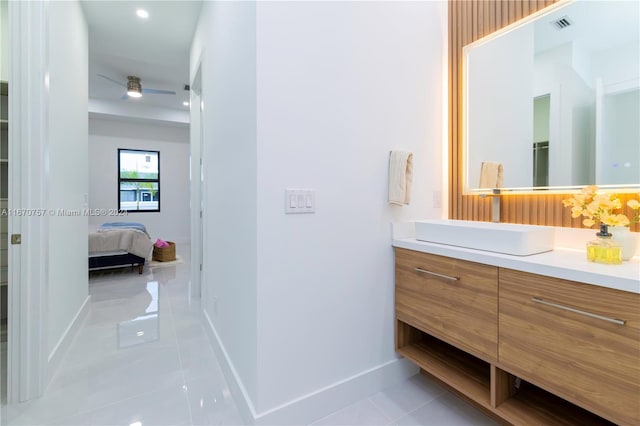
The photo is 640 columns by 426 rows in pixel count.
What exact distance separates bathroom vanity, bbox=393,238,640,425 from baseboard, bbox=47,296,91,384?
87.0 inches

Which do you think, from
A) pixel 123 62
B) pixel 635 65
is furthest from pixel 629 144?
pixel 123 62

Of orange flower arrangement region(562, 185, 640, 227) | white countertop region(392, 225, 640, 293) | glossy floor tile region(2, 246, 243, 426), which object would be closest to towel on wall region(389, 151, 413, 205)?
white countertop region(392, 225, 640, 293)

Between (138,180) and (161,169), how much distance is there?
21.4 inches

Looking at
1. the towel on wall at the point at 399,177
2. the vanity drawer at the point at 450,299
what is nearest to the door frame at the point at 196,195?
the towel on wall at the point at 399,177

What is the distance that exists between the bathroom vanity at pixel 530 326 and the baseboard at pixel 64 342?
2.21 metres

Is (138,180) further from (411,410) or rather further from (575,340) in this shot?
(575,340)

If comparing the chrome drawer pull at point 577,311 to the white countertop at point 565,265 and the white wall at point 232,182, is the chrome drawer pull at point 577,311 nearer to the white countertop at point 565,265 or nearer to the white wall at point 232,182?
the white countertop at point 565,265

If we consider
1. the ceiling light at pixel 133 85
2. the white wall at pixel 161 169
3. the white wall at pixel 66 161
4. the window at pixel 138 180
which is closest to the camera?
the white wall at pixel 66 161

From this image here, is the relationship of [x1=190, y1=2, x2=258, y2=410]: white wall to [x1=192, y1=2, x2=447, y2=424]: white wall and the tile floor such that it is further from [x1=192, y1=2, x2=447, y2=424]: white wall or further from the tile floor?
the tile floor

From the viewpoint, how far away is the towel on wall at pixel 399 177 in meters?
1.71

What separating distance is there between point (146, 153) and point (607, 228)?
781 centimetres

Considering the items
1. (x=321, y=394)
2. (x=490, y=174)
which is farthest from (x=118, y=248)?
(x=490, y=174)

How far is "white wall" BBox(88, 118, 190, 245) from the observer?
634 cm

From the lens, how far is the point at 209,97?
8.02 ft
